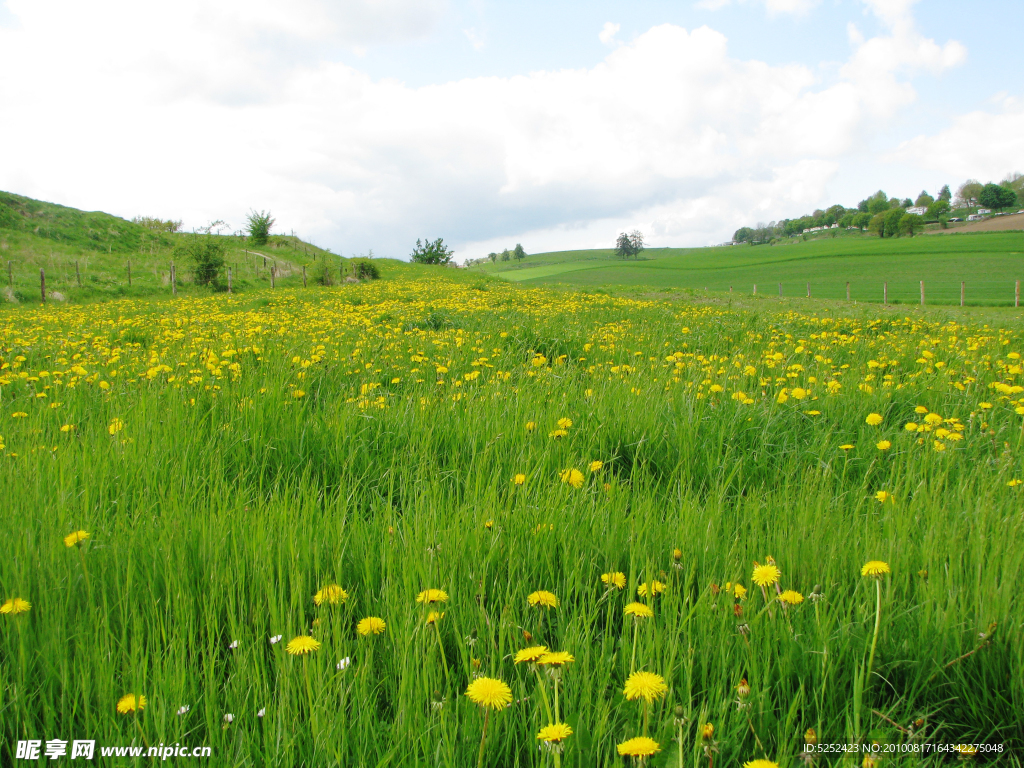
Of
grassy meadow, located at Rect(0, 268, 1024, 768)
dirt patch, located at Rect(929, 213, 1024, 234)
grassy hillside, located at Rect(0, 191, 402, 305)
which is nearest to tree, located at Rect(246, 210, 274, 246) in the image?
grassy hillside, located at Rect(0, 191, 402, 305)

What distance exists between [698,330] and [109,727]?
26.8 feet

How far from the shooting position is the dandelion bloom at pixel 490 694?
40.3 inches

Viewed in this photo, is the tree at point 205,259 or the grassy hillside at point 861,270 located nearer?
the tree at point 205,259

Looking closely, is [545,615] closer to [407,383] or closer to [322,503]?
[322,503]

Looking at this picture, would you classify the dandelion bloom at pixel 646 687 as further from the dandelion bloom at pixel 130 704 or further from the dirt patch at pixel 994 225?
the dirt patch at pixel 994 225

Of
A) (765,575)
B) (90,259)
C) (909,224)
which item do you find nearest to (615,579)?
(765,575)

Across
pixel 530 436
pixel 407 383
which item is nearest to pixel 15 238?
pixel 407 383

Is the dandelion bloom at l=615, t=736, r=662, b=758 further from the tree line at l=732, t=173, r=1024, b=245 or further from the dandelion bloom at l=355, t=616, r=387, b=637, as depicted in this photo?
the tree line at l=732, t=173, r=1024, b=245

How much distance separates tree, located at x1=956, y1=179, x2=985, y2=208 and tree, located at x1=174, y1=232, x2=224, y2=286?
13588 cm

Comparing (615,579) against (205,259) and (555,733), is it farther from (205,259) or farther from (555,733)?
(205,259)

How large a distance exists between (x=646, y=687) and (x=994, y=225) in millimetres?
106740

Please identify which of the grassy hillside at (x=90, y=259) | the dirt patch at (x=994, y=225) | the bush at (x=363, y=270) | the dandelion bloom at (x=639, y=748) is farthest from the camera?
the dirt patch at (x=994, y=225)

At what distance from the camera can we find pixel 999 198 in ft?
333

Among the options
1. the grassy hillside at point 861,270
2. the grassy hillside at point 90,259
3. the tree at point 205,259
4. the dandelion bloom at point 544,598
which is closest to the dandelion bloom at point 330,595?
the dandelion bloom at point 544,598
